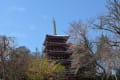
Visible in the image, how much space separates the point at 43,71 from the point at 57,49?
39.2ft

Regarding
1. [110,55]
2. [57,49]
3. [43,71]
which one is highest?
[57,49]

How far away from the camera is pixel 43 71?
231 ft

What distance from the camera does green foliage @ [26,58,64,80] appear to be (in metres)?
69.5

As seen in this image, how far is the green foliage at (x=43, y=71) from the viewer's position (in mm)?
69500

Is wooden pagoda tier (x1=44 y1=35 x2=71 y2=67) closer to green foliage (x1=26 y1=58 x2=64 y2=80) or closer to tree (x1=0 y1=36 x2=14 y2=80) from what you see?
green foliage (x1=26 y1=58 x2=64 y2=80)

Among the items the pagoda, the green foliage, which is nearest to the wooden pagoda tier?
the pagoda

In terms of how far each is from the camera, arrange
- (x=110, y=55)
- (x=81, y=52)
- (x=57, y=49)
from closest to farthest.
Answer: (x=110, y=55)
(x=81, y=52)
(x=57, y=49)

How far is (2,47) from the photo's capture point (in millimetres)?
60094

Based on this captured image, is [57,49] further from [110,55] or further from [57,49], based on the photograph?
[110,55]

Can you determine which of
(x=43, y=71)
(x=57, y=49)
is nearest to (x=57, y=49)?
(x=57, y=49)

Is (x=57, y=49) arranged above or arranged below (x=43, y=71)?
above

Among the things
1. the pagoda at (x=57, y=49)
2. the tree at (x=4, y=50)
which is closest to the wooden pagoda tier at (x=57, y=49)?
the pagoda at (x=57, y=49)

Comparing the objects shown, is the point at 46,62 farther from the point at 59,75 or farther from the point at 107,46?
the point at 107,46

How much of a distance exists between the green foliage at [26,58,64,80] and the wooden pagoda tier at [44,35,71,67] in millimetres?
6515
